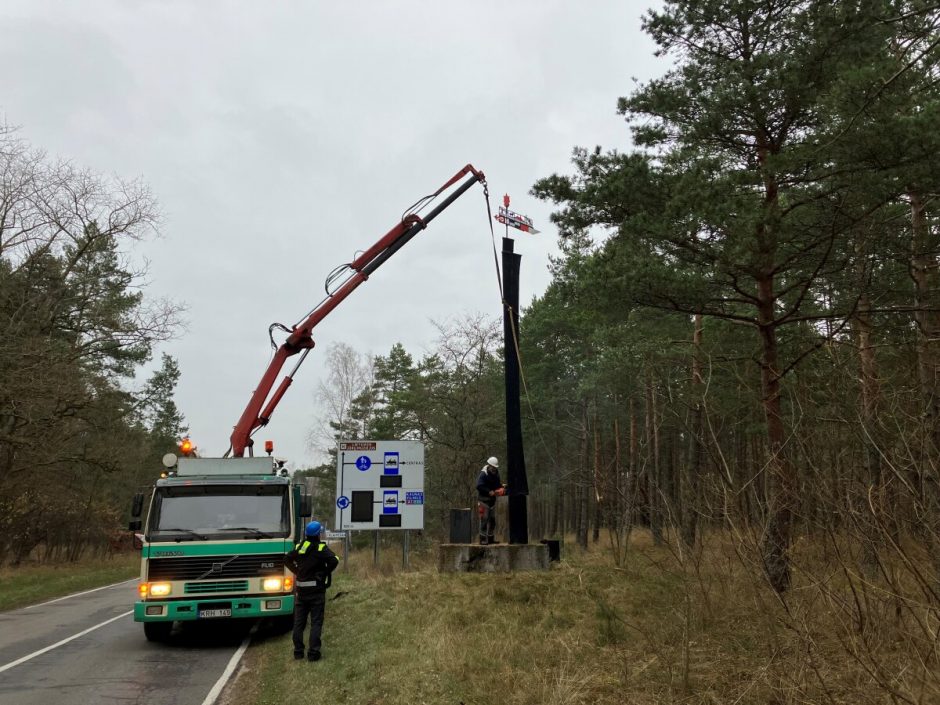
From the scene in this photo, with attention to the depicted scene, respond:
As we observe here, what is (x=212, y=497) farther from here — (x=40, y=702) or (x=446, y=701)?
(x=446, y=701)

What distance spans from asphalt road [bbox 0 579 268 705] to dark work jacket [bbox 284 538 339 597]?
1.42 m

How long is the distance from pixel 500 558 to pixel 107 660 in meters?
6.92

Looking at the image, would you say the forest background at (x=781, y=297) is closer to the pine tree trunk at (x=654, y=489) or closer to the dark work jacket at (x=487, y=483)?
the pine tree trunk at (x=654, y=489)

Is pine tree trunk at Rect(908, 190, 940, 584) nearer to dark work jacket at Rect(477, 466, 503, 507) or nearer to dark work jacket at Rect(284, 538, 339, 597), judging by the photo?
dark work jacket at Rect(284, 538, 339, 597)

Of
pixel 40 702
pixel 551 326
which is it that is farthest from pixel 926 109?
pixel 551 326

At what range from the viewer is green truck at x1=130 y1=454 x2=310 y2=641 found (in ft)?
33.2

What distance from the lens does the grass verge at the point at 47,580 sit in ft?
62.3

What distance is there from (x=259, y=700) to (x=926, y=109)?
34.7 ft

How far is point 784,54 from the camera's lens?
33.4 feet

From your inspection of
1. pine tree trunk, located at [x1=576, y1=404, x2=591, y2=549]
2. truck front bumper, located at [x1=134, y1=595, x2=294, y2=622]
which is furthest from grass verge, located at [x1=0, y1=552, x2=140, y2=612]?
pine tree trunk, located at [x1=576, y1=404, x2=591, y2=549]

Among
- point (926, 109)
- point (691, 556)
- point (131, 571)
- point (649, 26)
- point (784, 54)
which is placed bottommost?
point (131, 571)

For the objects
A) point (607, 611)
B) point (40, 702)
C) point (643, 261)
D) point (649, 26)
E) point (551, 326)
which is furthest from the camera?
point (551, 326)

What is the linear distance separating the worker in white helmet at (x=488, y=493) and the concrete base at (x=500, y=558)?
728mm

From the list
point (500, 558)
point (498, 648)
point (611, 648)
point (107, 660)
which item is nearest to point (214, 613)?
point (107, 660)
